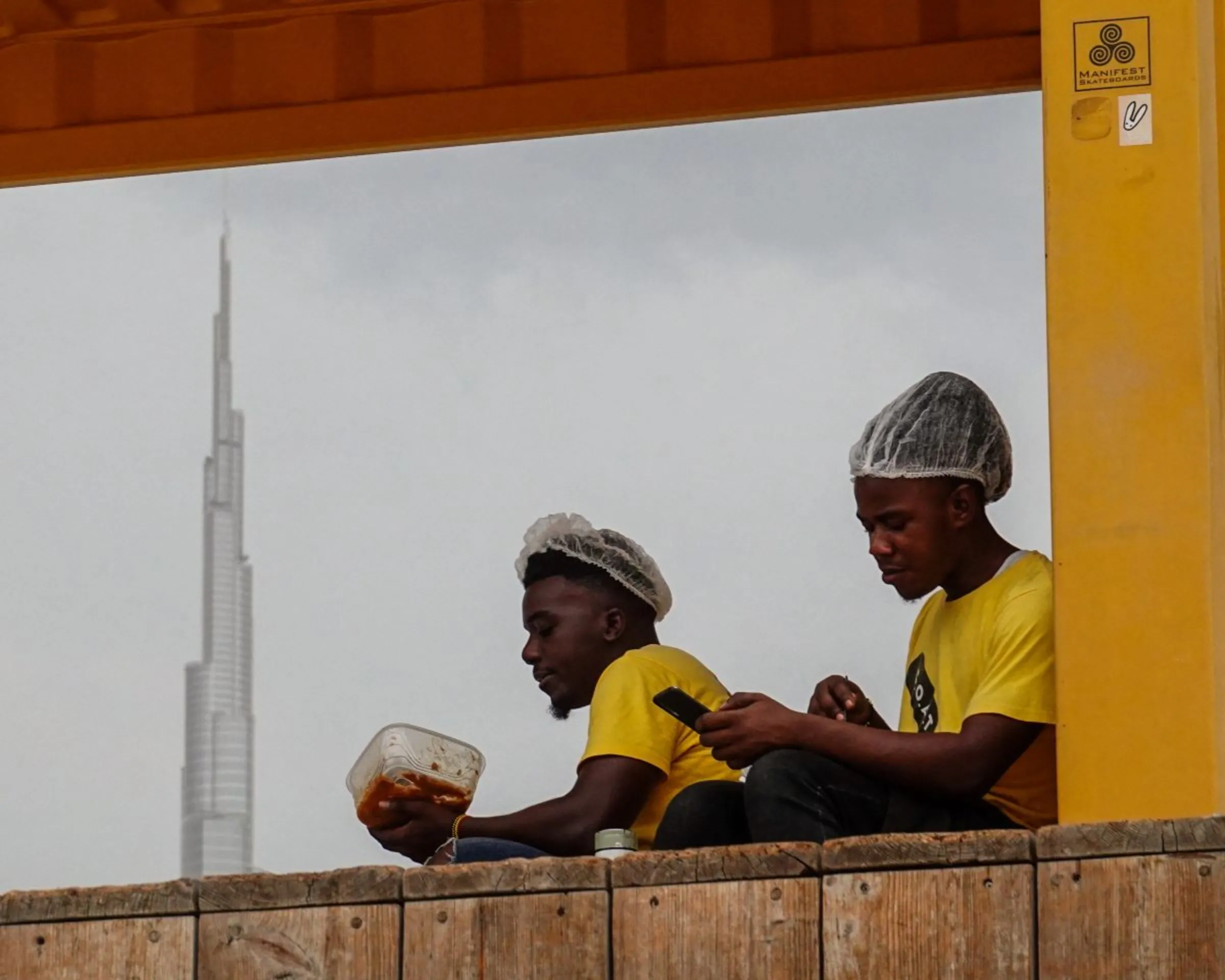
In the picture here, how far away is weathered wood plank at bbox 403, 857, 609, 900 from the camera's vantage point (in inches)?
193

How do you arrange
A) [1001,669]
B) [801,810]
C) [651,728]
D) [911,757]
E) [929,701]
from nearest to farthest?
[801,810] < [911,757] < [1001,669] < [929,701] < [651,728]

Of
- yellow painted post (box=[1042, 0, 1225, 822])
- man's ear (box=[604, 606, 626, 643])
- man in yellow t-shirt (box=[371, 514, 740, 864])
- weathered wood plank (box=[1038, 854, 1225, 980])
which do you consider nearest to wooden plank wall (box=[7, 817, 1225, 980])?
weathered wood plank (box=[1038, 854, 1225, 980])

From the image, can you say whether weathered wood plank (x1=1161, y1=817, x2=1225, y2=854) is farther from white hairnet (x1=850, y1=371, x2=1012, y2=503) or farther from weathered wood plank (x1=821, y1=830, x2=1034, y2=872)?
white hairnet (x1=850, y1=371, x2=1012, y2=503)

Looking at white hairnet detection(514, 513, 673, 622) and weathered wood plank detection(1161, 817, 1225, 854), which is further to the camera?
white hairnet detection(514, 513, 673, 622)

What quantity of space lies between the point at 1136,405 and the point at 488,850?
6.98 feet

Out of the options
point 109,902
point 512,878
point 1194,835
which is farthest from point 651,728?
point 1194,835

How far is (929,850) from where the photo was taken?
4.75m

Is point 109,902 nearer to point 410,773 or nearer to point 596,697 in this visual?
point 410,773

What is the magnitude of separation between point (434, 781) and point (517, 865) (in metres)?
2.05

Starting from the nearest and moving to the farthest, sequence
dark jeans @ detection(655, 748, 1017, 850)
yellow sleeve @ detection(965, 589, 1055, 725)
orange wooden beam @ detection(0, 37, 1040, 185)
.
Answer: dark jeans @ detection(655, 748, 1017, 850)
yellow sleeve @ detection(965, 589, 1055, 725)
orange wooden beam @ detection(0, 37, 1040, 185)

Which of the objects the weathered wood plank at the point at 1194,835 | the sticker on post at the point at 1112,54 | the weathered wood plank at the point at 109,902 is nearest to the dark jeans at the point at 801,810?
the weathered wood plank at the point at 1194,835

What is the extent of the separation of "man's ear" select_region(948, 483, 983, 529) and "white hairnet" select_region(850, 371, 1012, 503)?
1.2 inches

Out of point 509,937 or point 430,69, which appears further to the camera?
point 430,69

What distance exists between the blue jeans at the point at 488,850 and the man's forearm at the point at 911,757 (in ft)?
3.35
